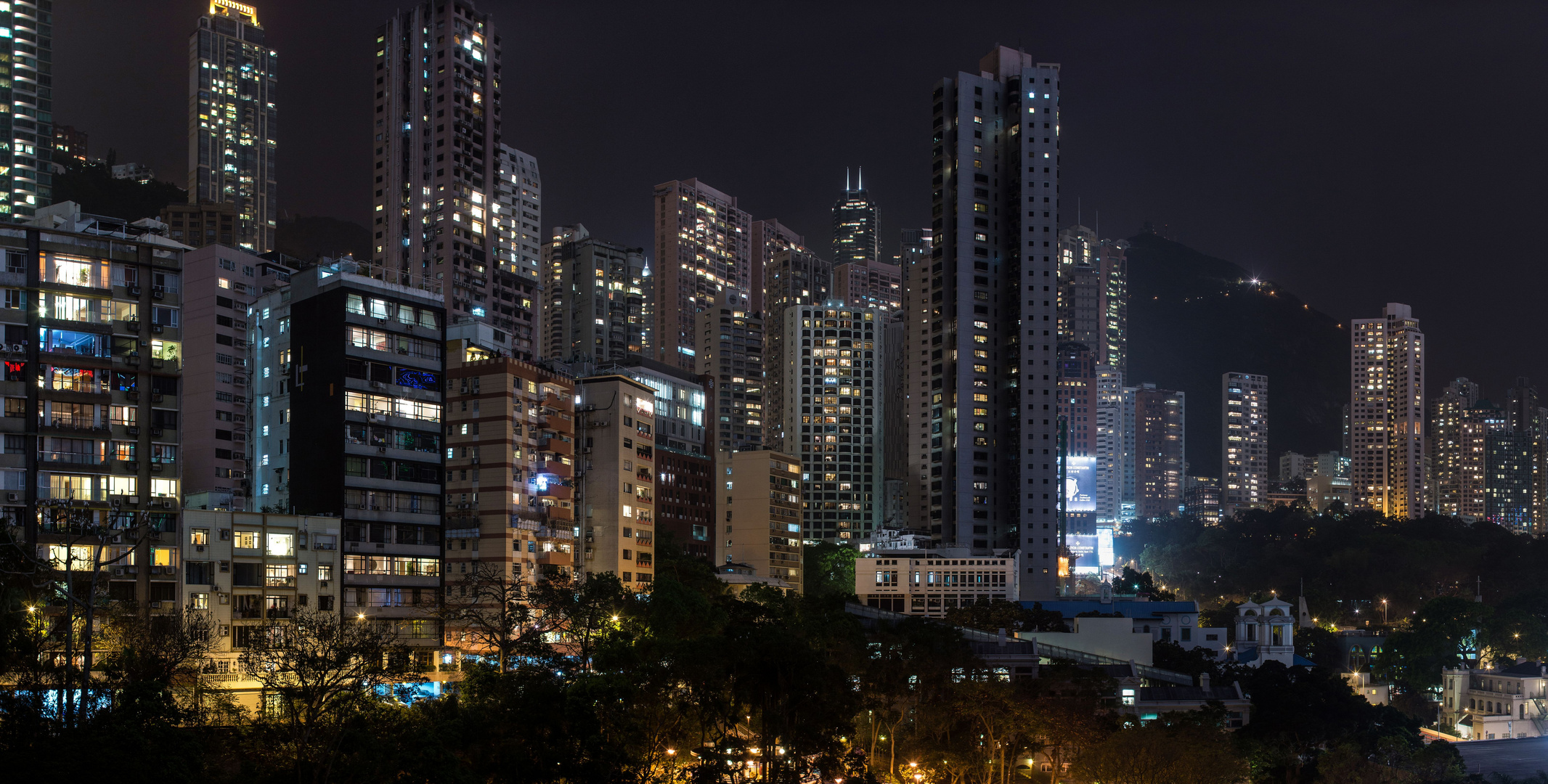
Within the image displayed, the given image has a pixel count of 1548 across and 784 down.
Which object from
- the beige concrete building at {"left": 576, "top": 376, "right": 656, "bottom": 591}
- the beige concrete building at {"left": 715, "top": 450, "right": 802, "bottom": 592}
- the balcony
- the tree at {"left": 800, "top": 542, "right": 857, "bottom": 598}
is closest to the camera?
the balcony

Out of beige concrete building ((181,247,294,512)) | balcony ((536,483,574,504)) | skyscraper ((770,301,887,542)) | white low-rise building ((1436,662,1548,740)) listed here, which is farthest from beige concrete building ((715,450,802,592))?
white low-rise building ((1436,662,1548,740))

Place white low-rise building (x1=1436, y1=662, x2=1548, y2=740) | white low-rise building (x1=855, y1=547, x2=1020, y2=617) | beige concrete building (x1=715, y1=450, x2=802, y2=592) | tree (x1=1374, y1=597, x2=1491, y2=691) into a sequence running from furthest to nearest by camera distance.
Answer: beige concrete building (x1=715, y1=450, x2=802, y2=592)
tree (x1=1374, y1=597, x2=1491, y2=691)
white low-rise building (x1=855, y1=547, x2=1020, y2=617)
white low-rise building (x1=1436, y1=662, x2=1548, y2=740)

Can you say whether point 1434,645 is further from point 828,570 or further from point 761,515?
point 761,515

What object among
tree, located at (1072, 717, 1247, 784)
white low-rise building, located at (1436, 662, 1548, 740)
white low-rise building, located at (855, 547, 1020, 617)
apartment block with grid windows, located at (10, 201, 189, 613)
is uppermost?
apartment block with grid windows, located at (10, 201, 189, 613)

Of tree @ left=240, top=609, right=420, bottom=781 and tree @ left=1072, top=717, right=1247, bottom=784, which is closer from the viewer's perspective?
tree @ left=240, top=609, right=420, bottom=781

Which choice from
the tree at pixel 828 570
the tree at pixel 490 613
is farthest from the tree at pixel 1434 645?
the tree at pixel 490 613

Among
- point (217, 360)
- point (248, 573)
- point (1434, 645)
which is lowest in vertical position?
point (1434, 645)

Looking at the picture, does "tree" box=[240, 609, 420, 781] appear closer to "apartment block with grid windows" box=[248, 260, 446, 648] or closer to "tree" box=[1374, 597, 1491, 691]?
"apartment block with grid windows" box=[248, 260, 446, 648]

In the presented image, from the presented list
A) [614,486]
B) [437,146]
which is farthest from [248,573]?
[437,146]
